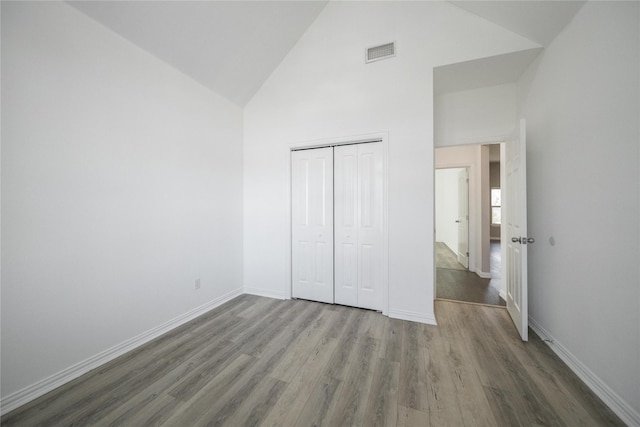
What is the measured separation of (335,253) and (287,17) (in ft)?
9.72

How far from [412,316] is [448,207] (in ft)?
19.3

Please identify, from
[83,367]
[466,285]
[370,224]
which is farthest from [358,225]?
[83,367]

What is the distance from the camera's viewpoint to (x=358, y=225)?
290 centimetres

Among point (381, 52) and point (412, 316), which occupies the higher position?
point (381, 52)

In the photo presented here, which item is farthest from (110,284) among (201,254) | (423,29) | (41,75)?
(423,29)

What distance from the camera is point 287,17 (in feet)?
9.25

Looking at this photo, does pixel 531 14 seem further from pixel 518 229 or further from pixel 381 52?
pixel 518 229

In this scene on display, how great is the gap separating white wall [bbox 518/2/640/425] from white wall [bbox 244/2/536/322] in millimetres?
760

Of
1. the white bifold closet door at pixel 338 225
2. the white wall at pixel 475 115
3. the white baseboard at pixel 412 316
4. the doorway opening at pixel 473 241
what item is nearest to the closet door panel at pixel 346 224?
the white bifold closet door at pixel 338 225

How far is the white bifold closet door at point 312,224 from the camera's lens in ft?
10.0

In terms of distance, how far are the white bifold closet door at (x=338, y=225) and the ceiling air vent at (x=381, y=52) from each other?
100cm

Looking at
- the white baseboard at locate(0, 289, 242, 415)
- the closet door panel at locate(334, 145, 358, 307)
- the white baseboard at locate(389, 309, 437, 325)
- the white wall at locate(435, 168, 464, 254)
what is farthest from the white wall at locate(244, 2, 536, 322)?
the white wall at locate(435, 168, 464, 254)

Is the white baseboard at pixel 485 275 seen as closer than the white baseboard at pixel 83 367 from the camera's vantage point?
No

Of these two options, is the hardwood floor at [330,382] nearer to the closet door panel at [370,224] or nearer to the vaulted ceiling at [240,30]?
the closet door panel at [370,224]
